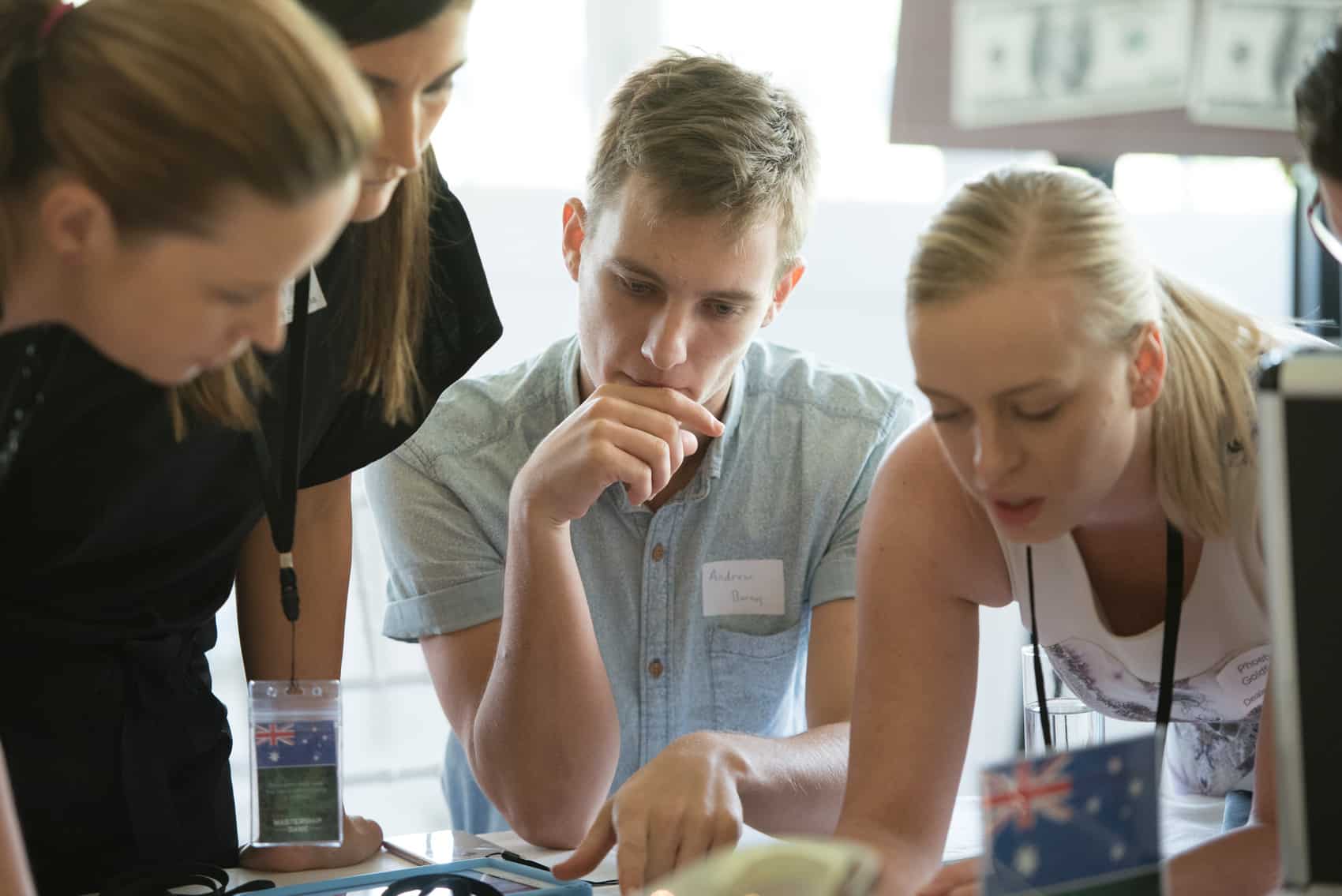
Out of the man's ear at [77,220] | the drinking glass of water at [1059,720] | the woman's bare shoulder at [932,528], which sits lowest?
the drinking glass of water at [1059,720]

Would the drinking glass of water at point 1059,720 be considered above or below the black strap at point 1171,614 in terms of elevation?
below

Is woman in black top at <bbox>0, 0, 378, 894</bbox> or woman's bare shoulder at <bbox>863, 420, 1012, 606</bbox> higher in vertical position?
woman in black top at <bbox>0, 0, 378, 894</bbox>

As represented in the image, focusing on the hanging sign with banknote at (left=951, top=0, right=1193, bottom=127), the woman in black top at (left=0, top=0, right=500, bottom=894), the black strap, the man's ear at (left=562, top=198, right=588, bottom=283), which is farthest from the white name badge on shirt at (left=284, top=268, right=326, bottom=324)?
the black strap

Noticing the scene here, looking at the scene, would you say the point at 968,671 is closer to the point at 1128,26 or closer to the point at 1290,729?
the point at 1290,729

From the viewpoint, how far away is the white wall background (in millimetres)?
3148

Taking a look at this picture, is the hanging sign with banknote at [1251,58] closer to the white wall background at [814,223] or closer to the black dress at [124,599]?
the black dress at [124,599]

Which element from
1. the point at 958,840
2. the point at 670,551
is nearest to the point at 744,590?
the point at 670,551

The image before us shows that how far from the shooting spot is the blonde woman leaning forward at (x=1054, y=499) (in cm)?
114

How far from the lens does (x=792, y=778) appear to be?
149 cm

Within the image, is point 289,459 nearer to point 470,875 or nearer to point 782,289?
point 470,875

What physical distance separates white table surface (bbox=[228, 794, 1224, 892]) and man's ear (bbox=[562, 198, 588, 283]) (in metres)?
0.72

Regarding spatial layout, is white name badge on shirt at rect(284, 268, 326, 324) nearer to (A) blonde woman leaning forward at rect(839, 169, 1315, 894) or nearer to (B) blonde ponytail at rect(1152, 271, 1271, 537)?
(A) blonde woman leaning forward at rect(839, 169, 1315, 894)

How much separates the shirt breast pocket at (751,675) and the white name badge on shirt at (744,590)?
0.03m

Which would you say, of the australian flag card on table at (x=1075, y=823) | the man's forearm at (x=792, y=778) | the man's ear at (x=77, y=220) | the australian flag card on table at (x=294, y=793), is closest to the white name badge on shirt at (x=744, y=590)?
the man's forearm at (x=792, y=778)
